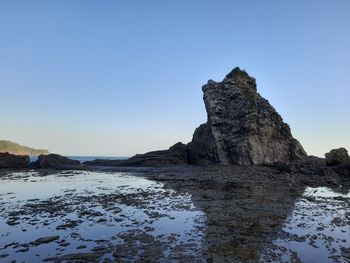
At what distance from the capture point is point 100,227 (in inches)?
686

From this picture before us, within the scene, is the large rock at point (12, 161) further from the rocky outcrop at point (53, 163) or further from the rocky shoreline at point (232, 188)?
the rocky outcrop at point (53, 163)

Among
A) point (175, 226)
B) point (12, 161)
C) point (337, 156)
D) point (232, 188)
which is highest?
point (337, 156)

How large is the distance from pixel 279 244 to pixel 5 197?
22740mm

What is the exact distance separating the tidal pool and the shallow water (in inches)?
136

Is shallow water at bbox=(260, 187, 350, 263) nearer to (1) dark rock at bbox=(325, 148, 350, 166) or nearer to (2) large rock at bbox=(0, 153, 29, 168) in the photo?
(1) dark rock at bbox=(325, 148, 350, 166)

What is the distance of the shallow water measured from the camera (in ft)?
43.2

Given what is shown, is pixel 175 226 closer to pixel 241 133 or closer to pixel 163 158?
pixel 241 133

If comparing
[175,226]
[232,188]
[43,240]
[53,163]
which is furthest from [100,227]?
[53,163]

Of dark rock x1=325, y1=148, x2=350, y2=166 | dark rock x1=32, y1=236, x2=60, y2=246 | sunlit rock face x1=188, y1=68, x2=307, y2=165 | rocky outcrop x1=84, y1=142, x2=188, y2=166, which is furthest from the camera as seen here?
rocky outcrop x1=84, y1=142, x2=188, y2=166

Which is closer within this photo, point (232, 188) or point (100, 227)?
point (100, 227)

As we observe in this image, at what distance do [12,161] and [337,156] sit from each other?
62.2 metres

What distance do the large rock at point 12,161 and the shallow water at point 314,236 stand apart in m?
62.0

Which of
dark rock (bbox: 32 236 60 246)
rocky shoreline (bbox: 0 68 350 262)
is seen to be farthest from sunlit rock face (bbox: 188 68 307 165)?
dark rock (bbox: 32 236 60 246)

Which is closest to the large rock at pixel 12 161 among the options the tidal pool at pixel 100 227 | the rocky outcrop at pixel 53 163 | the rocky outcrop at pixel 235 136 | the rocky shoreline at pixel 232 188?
the rocky shoreline at pixel 232 188
